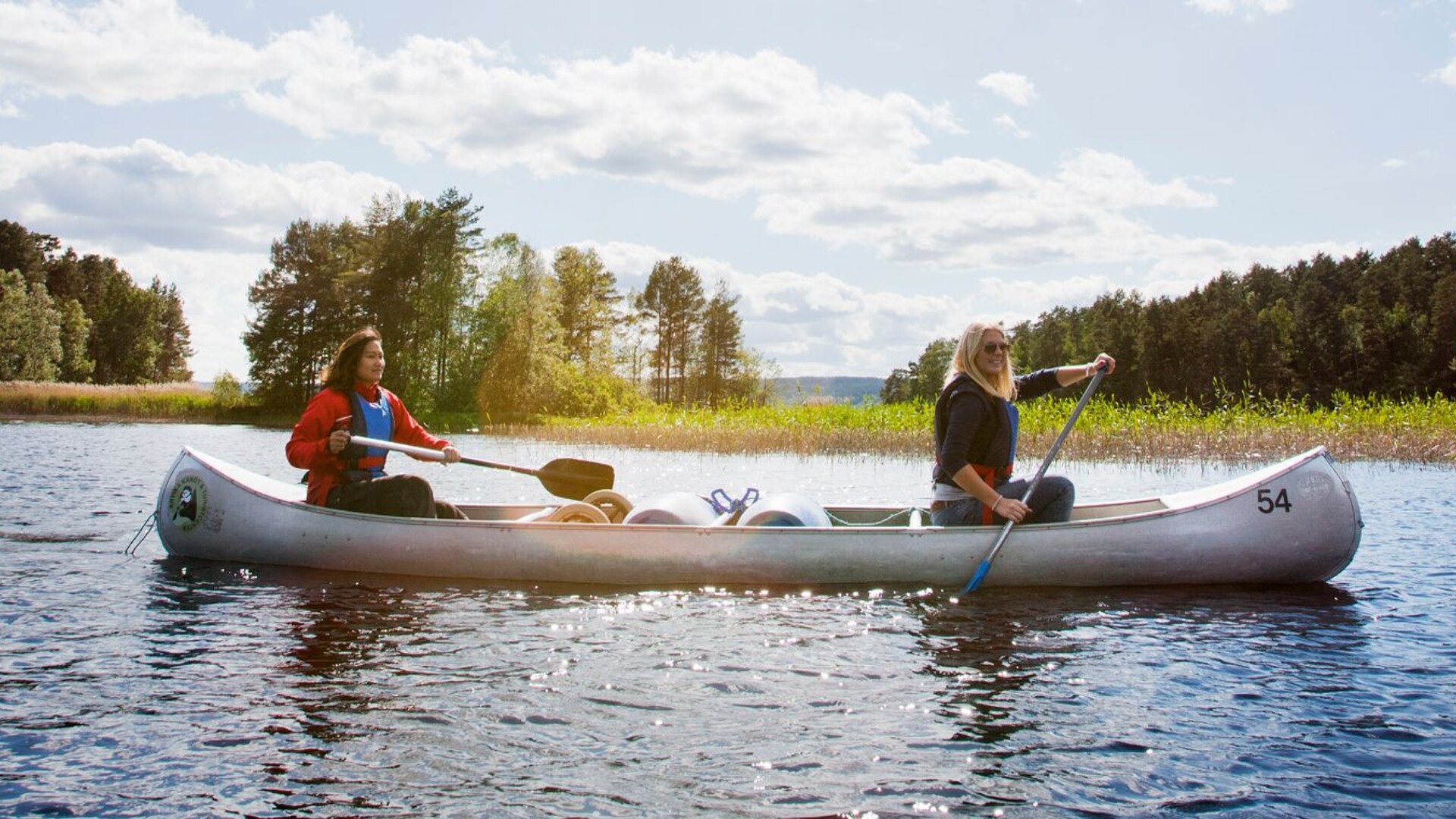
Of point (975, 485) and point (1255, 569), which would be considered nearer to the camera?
point (975, 485)

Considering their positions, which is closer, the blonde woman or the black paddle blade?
the blonde woman

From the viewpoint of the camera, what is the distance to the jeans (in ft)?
21.7

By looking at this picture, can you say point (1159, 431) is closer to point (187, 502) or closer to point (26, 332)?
point (187, 502)

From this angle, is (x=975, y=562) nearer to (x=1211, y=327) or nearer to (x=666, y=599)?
(x=666, y=599)

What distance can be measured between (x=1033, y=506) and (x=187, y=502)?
5610 mm

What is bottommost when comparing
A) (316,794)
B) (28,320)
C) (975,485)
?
(316,794)

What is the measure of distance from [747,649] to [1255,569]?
339cm

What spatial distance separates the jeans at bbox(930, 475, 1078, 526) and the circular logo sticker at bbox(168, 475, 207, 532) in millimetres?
4908

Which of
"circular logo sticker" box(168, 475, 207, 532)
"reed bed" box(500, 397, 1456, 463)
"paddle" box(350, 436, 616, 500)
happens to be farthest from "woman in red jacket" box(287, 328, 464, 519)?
"reed bed" box(500, 397, 1456, 463)

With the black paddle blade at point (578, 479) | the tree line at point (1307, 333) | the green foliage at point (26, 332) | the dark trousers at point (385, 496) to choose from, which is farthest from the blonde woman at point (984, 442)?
the green foliage at point (26, 332)

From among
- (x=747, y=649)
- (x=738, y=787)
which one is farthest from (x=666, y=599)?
(x=738, y=787)

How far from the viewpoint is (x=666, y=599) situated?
21.9ft

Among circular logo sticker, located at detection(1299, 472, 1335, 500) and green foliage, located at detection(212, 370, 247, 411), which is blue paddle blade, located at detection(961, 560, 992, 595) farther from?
green foliage, located at detection(212, 370, 247, 411)

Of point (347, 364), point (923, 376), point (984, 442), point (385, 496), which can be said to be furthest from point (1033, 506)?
point (923, 376)
